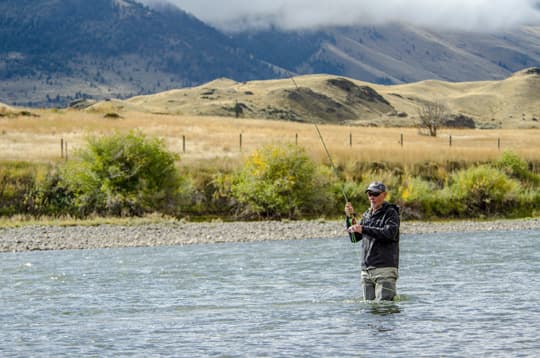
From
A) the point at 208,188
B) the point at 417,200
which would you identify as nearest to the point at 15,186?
the point at 208,188

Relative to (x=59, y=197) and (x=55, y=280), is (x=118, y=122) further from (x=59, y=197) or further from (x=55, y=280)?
(x=55, y=280)

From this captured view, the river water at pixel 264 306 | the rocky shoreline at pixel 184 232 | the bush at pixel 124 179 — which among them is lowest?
the rocky shoreline at pixel 184 232

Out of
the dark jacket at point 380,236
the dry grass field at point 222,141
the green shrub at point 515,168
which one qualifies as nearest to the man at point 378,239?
the dark jacket at point 380,236

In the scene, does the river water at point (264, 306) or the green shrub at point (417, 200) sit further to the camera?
the green shrub at point (417, 200)

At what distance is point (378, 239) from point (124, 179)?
31628 mm

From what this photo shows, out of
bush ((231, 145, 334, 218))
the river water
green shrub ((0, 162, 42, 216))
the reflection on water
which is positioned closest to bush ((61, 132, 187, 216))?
green shrub ((0, 162, 42, 216))

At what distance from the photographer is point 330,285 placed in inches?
907

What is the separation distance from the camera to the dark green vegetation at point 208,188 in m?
45.2

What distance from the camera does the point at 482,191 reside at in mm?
49469

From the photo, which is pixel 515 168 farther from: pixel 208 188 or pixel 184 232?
pixel 184 232

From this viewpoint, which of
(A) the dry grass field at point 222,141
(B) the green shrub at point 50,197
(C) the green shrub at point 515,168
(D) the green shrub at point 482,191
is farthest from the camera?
(A) the dry grass field at point 222,141

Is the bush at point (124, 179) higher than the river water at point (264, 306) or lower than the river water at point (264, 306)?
higher

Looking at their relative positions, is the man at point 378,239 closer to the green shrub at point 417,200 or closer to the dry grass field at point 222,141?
the green shrub at point 417,200

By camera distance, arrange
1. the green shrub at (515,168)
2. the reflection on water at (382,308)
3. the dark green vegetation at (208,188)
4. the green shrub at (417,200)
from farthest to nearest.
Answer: the green shrub at (515,168), the green shrub at (417,200), the dark green vegetation at (208,188), the reflection on water at (382,308)
